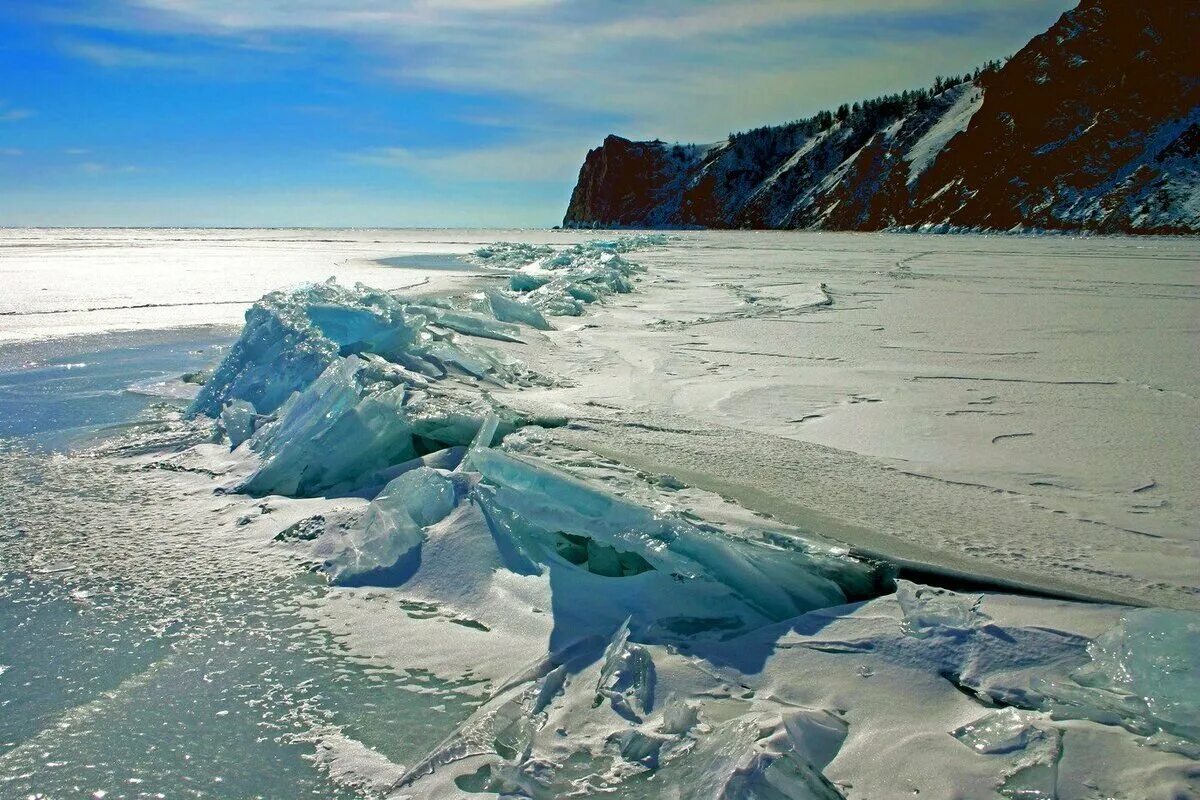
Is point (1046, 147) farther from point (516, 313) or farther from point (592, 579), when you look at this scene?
point (592, 579)

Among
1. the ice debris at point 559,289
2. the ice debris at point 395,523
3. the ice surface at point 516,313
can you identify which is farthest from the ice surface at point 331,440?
the ice debris at point 559,289

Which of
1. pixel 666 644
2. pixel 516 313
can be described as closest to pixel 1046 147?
pixel 516 313

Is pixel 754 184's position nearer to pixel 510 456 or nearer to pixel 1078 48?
pixel 1078 48

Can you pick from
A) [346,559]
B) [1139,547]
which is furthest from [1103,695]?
[346,559]

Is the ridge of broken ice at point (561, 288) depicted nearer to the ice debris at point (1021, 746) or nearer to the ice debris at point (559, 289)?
the ice debris at point (559, 289)

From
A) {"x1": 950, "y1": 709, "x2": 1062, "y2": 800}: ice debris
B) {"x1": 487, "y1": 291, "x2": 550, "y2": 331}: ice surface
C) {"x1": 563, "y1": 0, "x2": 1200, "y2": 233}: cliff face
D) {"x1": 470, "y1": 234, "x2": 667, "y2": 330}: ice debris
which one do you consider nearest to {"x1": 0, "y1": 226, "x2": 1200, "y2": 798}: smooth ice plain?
{"x1": 950, "y1": 709, "x2": 1062, "y2": 800}: ice debris

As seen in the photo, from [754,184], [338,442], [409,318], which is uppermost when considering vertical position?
[754,184]
